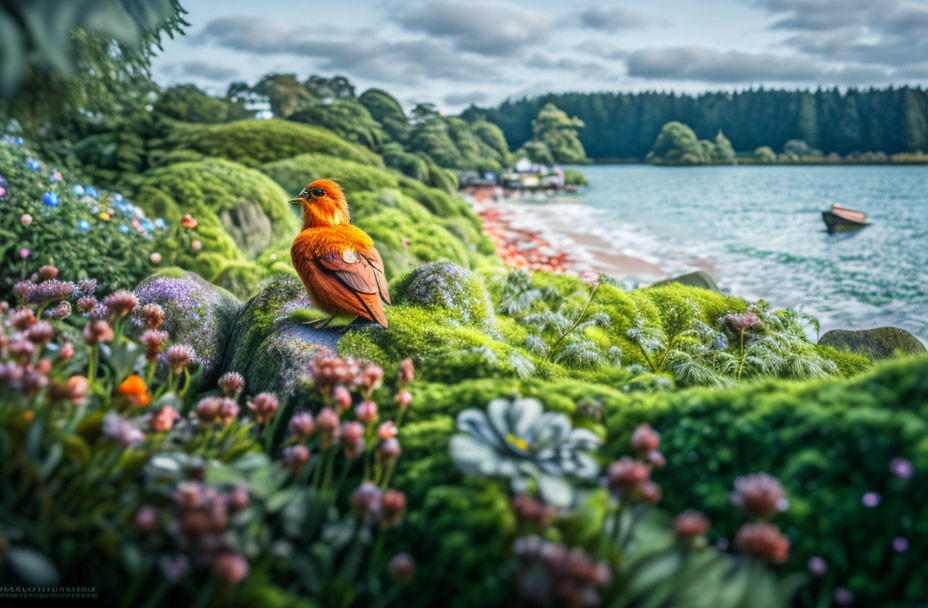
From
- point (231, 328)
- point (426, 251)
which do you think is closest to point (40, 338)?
point (231, 328)

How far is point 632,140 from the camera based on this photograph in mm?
25875

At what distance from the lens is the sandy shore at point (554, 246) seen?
356 inches

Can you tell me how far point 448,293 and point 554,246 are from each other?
7972 mm

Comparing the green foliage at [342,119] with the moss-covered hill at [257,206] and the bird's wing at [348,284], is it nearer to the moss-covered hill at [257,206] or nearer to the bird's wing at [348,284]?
the moss-covered hill at [257,206]

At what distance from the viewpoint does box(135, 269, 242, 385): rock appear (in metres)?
3.32

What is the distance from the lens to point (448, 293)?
3318 millimetres

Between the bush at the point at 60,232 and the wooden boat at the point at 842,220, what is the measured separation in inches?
552

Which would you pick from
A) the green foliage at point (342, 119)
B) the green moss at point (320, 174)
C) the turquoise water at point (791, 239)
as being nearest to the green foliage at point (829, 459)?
the turquoise water at point (791, 239)

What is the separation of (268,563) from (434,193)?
10781mm

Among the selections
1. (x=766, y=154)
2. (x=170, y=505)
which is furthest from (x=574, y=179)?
(x=170, y=505)

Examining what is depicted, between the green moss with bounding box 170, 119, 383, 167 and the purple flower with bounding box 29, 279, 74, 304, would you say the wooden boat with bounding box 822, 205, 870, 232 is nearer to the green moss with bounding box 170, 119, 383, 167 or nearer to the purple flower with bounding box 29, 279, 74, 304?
the green moss with bounding box 170, 119, 383, 167

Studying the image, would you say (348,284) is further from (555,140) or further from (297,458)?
(555,140)

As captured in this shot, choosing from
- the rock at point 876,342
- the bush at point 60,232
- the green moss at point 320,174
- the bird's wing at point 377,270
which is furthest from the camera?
the green moss at point 320,174

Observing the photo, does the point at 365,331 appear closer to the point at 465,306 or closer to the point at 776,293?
the point at 465,306
